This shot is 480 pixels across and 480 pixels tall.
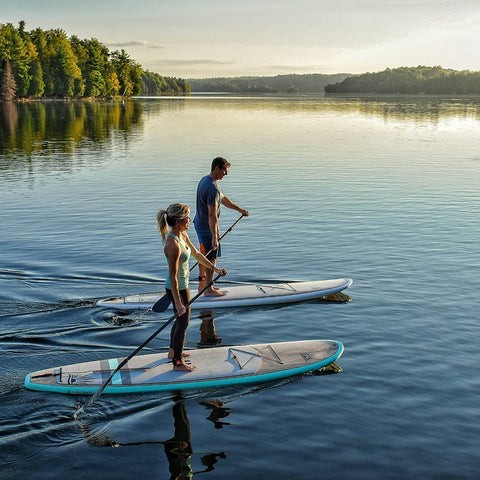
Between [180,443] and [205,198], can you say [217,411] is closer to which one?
[180,443]

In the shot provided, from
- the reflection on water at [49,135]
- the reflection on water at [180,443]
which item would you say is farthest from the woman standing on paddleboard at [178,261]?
the reflection on water at [49,135]

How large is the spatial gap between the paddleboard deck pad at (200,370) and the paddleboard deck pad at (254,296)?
8.91 ft

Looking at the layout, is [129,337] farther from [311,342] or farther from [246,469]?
[246,469]

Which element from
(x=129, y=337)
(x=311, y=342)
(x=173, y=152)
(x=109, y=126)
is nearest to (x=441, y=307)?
(x=311, y=342)

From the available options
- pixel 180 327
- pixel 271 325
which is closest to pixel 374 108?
pixel 271 325

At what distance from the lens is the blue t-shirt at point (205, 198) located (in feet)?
40.8

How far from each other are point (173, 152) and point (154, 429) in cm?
3688

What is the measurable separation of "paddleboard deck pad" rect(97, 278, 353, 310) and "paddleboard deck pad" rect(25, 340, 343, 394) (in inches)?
107

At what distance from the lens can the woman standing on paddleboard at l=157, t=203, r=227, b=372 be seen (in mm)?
8703

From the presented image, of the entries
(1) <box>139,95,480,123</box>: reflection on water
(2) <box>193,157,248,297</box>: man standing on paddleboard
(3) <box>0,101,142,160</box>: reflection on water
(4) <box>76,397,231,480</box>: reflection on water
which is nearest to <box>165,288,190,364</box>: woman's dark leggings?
(4) <box>76,397,231,480</box>: reflection on water

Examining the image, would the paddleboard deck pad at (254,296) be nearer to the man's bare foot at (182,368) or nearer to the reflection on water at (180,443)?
the man's bare foot at (182,368)

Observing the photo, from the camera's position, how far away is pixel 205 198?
12625 millimetres

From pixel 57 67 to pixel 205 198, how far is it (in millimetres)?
148192

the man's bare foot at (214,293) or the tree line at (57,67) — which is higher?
Answer: the tree line at (57,67)
